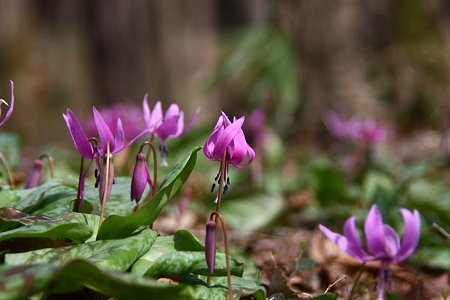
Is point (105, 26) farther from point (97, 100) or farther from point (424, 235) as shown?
point (424, 235)

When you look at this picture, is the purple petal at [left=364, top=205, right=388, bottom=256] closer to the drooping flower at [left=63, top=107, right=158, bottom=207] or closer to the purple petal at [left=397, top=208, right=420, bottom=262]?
the purple petal at [left=397, top=208, right=420, bottom=262]

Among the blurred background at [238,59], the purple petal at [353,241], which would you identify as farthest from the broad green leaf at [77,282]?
the blurred background at [238,59]

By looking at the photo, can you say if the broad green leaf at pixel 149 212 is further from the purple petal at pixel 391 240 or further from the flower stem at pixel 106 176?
the purple petal at pixel 391 240

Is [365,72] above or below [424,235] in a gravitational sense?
above

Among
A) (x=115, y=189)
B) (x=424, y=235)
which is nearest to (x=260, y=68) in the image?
(x=424, y=235)

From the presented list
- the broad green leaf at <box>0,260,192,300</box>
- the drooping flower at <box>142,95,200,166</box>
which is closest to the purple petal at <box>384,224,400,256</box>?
the broad green leaf at <box>0,260,192,300</box>

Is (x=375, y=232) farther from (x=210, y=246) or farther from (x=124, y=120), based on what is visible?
(x=124, y=120)
